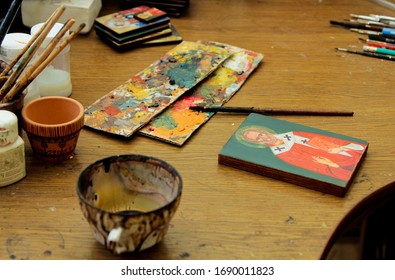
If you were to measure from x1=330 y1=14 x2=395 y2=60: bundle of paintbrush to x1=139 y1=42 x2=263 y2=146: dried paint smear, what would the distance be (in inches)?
9.4

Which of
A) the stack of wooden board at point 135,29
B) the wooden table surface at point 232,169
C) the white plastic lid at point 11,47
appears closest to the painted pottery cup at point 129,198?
the wooden table surface at point 232,169

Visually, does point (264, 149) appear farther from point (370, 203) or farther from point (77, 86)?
point (77, 86)

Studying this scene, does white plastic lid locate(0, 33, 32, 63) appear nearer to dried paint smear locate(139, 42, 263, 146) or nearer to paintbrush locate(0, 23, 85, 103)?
paintbrush locate(0, 23, 85, 103)

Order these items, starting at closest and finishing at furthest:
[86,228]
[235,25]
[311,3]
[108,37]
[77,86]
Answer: [86,228] < [77,86] < [108,37] < [235,25] < [311,3]

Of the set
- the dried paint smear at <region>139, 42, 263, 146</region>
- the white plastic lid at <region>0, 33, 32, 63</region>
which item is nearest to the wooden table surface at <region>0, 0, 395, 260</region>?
the dried paint smear at <region>139, 42, 263, 146</region>

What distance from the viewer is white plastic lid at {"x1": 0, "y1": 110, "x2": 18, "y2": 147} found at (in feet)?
2.88

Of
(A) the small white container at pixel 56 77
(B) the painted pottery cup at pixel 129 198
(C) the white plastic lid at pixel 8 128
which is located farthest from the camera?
(A) the small white container at pixel 56 77

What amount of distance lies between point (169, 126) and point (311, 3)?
0.71 meters

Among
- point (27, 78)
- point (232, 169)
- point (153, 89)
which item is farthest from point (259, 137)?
point (27, 78)

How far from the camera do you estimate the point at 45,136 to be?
94cm

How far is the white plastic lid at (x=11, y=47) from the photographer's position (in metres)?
1.06

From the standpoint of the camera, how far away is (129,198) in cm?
88

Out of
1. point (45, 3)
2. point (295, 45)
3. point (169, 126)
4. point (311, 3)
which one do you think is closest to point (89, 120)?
point (169, 126)

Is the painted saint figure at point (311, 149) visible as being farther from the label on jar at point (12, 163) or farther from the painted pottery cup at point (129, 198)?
the label on jar at point (12, 163)
